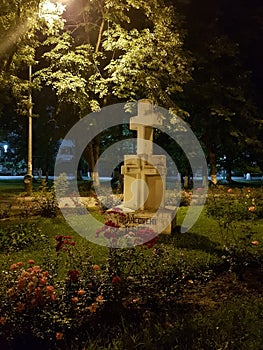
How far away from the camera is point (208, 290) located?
571 cm

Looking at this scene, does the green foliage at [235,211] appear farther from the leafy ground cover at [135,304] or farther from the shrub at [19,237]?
the shrub at [19,237]

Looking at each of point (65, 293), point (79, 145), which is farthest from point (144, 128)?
point (79, 145)

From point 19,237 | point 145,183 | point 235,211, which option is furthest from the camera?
point 235,211

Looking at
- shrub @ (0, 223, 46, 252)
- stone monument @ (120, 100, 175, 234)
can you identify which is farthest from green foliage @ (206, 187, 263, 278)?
shrub @ (0, 223, 46, 252)

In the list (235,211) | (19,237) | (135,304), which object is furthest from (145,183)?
(135,304)

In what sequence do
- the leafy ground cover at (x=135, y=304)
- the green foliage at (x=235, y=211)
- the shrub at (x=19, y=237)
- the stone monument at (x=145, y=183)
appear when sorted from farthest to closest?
the stone monument at (x=145, y=183), the green foliage at (x=235, y=211), the shrub at (x=19, y=237), the leafy ground cover at (x=135, y=304)

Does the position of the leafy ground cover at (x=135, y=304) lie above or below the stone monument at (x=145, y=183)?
below

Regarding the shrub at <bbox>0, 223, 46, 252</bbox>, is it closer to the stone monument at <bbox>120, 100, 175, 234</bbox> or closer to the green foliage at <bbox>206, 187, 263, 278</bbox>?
the stone monument at <bbox>120, 100, 175, 234</bbox>

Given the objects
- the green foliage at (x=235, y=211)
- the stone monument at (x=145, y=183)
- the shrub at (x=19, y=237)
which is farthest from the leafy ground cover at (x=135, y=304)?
the stone monument at (x=145, y=183)

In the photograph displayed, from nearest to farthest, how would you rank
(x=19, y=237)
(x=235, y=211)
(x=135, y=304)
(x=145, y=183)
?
(x=135, y=304)
(x=19, y=237)
(x=145, y=183)
(x=235, y=211)

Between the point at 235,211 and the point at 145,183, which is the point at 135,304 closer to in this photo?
the point at 145,183

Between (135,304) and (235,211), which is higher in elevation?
(235,211)

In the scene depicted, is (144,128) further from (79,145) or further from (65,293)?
(79,145)

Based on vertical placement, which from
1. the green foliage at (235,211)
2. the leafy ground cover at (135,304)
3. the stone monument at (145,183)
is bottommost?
the leafy ground cover at (135,304)
